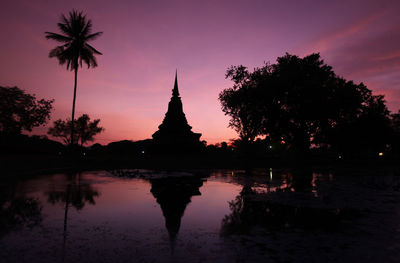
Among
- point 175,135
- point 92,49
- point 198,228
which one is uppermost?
point 92,49

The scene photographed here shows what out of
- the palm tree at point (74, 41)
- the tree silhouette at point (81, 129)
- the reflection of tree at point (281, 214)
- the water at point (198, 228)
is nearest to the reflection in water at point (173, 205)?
the water at point (198, 228)

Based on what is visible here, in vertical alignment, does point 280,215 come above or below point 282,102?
below

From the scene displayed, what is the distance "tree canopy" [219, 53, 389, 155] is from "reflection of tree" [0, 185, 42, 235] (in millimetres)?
30646

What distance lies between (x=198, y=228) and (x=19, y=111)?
35.2 m

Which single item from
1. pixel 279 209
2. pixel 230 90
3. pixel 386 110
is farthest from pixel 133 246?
pixel 386 110

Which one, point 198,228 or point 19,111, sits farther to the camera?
point 19,111

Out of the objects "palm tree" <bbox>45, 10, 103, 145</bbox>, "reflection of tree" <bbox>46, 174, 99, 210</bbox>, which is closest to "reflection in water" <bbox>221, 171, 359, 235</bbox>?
"reflection of tree" <bbox>46, 174, 99, 210</bbox>

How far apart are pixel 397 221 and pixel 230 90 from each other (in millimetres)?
34486

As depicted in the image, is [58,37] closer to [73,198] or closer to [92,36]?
[92,36]

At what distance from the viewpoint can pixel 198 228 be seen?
220 inches

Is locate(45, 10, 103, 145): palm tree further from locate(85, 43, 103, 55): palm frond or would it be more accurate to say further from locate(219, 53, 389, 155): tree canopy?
locate(219, 53, 389, 155): tree canopy

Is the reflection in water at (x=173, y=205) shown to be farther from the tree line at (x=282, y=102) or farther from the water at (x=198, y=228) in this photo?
the tree line at (x=282, y=102)

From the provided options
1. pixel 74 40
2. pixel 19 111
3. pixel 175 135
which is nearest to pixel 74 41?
pixel 74 40

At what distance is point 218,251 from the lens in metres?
4.17
